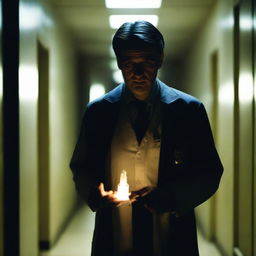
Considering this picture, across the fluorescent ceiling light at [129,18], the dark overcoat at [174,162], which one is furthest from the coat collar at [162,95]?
the fluorescent ceiling light at [129,18]

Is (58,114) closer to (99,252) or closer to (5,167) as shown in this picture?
(5,167)

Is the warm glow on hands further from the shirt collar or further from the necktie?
the shirt collar

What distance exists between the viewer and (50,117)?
4953mm

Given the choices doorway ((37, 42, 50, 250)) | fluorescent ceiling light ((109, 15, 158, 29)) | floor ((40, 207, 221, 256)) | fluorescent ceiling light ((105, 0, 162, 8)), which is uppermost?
fluorescent ceiling light ((105, 0, 162, 8))

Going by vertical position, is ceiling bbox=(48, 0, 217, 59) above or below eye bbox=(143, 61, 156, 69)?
above

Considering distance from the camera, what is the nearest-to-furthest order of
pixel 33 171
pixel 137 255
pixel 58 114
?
pixel 137 255 < pixel 33 171 < pixel 58 114

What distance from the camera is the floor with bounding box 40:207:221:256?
4656 mm

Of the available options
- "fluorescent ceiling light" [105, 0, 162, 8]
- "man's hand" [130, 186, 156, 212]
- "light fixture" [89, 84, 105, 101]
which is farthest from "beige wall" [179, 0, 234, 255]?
"light fixture" [89, 84, 105, 101]

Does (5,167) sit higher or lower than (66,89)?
lower

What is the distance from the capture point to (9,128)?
9.49 feet

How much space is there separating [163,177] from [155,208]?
5.5 inches

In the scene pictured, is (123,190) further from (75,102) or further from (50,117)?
(75,102)

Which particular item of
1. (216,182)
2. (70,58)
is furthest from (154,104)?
(70,58)

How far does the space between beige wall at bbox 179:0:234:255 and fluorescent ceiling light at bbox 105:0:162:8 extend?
659 mm
